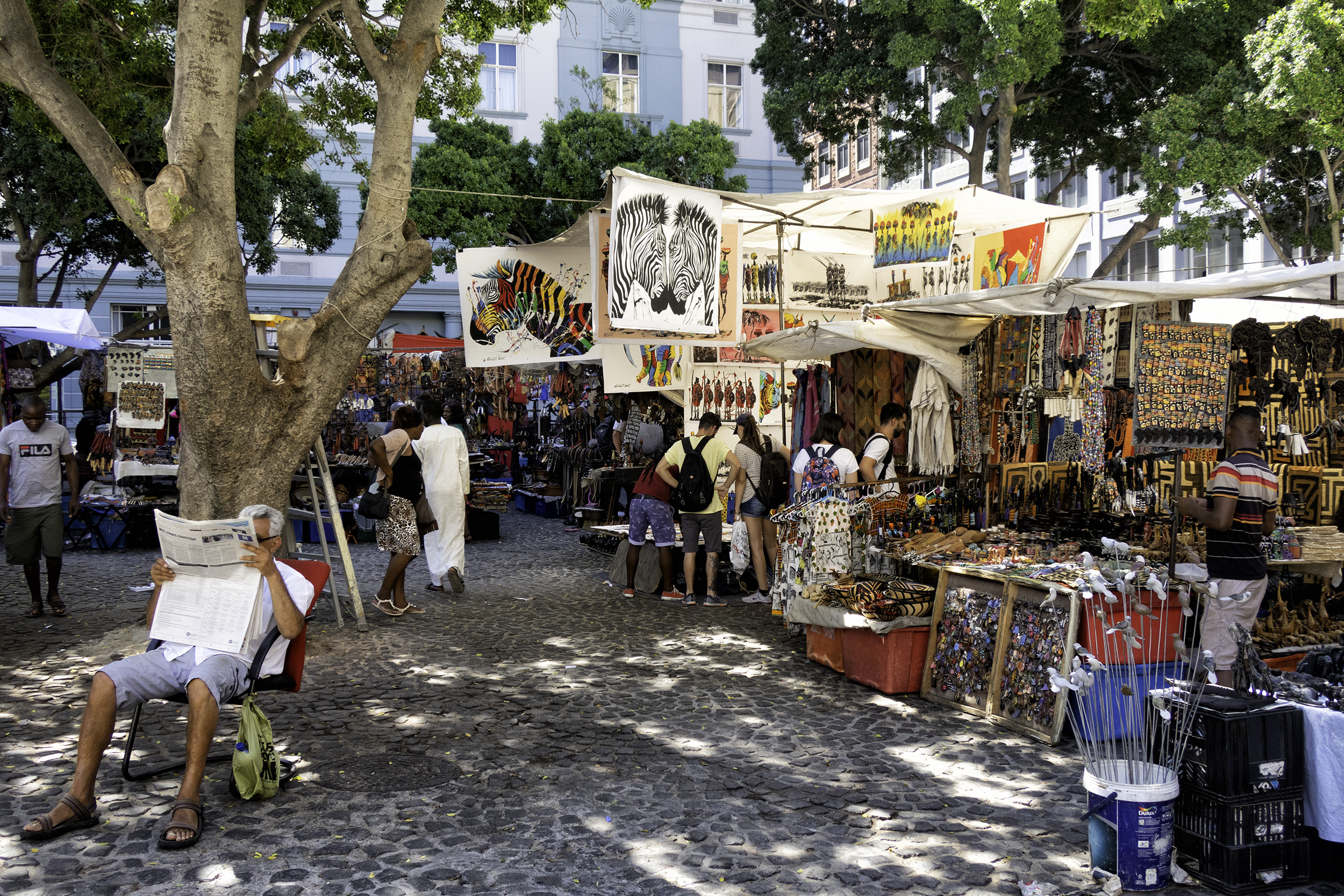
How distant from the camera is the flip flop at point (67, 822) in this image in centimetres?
409

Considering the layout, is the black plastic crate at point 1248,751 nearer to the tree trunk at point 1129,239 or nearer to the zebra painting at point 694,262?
the zebra painting at point 694,262

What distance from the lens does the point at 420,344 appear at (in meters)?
17.3

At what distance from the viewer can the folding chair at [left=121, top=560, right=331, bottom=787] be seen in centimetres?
460

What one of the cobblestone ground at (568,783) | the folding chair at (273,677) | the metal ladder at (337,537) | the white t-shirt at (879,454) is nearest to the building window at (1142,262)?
the white t-shirt at (879,454)

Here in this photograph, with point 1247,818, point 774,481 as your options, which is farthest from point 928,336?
point 1247,818

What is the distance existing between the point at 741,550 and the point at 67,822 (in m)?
6.67

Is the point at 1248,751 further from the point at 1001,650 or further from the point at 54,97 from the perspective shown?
the point at 54,97

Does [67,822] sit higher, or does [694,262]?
[694,262]

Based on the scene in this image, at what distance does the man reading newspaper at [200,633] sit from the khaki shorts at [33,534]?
4.87m

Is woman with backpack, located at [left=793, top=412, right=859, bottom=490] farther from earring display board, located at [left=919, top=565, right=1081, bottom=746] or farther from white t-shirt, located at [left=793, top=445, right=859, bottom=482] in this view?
earring display board, located at [left=919, top=565, right=1081, bottom=746]

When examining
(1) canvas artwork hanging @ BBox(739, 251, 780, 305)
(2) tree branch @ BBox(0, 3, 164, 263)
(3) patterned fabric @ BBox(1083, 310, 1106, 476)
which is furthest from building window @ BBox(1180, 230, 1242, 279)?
(2) tree branch @ BBox(0, 3, 164, 263)

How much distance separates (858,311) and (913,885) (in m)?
8.78

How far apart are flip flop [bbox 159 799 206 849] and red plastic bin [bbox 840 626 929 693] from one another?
4003 mm

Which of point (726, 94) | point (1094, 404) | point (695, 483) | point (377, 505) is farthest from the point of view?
point (726, 94)
